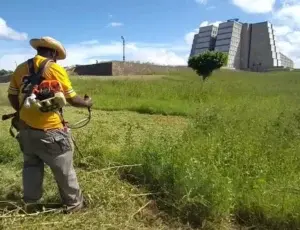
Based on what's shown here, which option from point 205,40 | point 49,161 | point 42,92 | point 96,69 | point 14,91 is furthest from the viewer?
point 205,40

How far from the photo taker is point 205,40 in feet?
350

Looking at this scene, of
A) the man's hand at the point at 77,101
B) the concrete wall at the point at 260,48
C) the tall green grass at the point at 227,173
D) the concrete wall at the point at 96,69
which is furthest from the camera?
the concrete wall at the point at 260,48

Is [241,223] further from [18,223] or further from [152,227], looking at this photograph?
[18,223]

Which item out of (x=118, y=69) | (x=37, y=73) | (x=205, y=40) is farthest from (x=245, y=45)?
(x=37, y=73)

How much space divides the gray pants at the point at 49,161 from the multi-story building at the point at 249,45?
9151 cm

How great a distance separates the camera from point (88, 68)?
55844mm

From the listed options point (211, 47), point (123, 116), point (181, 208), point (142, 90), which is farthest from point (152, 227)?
point (211, 47)

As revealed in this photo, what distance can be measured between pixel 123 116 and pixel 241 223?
7.24m

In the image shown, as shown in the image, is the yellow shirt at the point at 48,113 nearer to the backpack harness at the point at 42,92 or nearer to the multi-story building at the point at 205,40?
the backpack harness at the point at 42,92

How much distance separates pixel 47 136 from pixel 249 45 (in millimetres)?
99531

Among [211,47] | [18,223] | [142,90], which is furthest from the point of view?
[211,47]

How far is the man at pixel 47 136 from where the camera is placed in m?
3.59

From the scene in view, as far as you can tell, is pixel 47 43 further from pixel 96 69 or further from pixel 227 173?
pixel 96 69

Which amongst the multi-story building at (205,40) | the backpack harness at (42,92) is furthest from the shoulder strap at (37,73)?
the multi-story building at (205,40)
